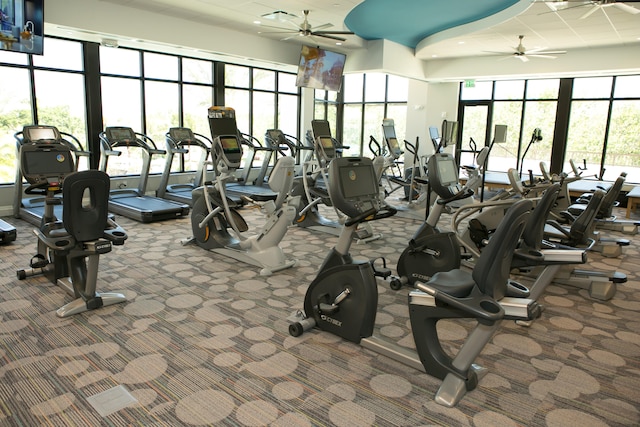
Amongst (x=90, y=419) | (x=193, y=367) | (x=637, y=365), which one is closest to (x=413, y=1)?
(x=637, y=365)

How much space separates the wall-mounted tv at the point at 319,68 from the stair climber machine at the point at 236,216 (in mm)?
5795

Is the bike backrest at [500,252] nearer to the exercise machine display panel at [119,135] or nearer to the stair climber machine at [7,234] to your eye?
the stair climber machine at [7,234]

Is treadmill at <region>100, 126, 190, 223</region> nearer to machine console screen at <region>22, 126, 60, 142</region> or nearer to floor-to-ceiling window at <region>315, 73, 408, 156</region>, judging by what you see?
machine console screen at <region>22, 126, 60, 142</region>

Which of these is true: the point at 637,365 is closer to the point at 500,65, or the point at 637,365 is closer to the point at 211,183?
the point at 211,183

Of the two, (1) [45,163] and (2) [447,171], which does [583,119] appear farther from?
(1) [45,163]

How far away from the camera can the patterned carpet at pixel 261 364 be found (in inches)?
94.7

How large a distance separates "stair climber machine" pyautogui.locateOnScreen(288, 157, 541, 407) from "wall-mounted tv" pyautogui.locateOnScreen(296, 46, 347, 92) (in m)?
7.97

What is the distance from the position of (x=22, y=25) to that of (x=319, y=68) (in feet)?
20.2

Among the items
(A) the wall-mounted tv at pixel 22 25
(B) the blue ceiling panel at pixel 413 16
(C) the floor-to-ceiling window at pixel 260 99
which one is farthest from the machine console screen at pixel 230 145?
(C) the floor-to-ceiling window at pixel 260 99

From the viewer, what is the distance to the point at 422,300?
2559mm

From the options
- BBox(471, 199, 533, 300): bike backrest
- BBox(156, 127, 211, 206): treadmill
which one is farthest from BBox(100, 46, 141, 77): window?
BBox(471, 199, 533, 300): bike backrest

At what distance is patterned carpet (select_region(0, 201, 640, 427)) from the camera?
2.40 m

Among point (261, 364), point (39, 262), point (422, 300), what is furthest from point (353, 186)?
point (39, 262)

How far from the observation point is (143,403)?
2.45 m
